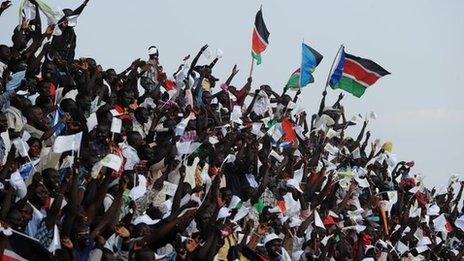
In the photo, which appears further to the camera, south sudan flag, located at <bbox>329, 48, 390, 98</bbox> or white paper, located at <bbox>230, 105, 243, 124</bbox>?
south sudan flag, located at <bbox>329, 48, 390, 98</bbox>

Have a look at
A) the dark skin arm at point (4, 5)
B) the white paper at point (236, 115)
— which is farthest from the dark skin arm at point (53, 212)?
the white paper at point (236, 115)

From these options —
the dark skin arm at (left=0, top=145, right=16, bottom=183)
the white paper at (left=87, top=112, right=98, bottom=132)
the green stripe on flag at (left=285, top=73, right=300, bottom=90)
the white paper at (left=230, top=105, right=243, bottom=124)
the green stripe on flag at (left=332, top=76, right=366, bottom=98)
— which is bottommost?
the dark skin arm at (left=0, top=145, right=16, bottom=183)

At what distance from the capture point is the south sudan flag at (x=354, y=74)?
13.7 m

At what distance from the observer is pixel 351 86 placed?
13.8 metres

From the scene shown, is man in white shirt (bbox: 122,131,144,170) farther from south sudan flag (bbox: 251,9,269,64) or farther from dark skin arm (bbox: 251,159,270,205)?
south sudan flag (bbox: 251,9,269,64)

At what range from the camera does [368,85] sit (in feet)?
45.0

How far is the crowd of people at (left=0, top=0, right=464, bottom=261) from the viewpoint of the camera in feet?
21.1

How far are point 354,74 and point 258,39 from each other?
1.52 m

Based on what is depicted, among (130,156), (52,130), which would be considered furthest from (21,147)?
(130,156)

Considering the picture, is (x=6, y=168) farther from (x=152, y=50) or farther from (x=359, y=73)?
(x=359, y=73)

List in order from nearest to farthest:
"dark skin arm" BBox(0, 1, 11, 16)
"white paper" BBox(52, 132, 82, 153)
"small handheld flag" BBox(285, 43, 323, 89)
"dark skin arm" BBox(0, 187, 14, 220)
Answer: "dark skin arm" BBox(0, 187, 14, 220) < "white paper" BBox(52, 132, 82, 153) < "dark skin arm" BBox(0, 1, 11, 16) < "small handheld flag" BBox(285, 43, 323, 89)

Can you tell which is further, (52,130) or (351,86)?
(351,86)

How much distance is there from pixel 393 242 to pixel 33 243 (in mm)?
6505

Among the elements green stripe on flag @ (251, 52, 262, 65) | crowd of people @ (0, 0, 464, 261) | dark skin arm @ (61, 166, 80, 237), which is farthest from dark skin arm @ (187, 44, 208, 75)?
dark skin arm @ (61, 166, 80, 237)
